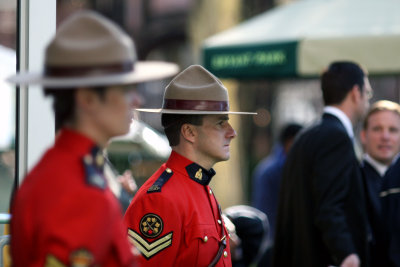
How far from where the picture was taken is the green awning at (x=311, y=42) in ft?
20.3

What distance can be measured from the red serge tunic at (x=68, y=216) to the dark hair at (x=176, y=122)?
128cm

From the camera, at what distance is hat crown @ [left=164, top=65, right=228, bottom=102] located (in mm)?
3332

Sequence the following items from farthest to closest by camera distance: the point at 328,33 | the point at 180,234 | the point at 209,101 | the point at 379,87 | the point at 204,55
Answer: the point at 379,87 → the point at 204,55 → the point at 328,33 → the point at 209,101 → the point at 180,234

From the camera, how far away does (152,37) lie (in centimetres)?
2277

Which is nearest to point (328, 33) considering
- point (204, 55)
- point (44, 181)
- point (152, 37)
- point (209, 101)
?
point (204, 55)

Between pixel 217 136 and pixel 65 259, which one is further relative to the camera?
pixel 217 136

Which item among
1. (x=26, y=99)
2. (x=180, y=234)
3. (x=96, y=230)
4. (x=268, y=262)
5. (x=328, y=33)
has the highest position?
(x=328, y=33)

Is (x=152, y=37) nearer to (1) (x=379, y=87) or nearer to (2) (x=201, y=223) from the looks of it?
(1) (x=379, y=87)

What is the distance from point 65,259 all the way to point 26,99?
1.80 meters

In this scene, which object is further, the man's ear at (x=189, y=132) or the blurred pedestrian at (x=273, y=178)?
the blurred pedestrian at (x=273, y=178)

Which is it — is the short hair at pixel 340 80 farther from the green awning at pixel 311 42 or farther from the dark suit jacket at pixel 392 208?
the green awning at pixel 311 42

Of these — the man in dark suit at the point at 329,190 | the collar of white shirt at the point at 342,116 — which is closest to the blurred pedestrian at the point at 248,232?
the man in dark suit at the point at 329,190

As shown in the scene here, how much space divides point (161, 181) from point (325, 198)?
150cm

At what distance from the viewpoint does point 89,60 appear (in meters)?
2.10
